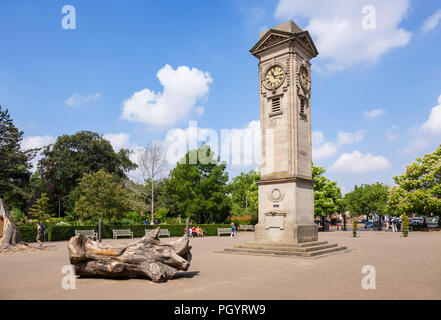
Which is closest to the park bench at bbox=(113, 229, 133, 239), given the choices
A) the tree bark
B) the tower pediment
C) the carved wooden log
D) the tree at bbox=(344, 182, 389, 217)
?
the tree bark

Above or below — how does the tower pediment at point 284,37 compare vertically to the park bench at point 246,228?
above

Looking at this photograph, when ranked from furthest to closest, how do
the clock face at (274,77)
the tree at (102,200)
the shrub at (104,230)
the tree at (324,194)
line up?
the tree at (324,194), the tree at (102,200), the shrub at (104,230), the clock face at (274,77)

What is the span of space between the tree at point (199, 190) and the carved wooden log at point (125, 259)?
3978 centimetres

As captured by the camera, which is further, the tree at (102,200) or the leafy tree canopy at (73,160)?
the leafy tree canopy at (73,160)

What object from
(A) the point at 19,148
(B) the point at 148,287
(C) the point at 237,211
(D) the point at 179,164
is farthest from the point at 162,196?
(B) the point at 148,287

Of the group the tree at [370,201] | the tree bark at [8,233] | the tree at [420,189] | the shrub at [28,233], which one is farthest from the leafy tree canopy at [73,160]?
the tree at [370,201]

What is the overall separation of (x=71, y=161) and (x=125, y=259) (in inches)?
2152

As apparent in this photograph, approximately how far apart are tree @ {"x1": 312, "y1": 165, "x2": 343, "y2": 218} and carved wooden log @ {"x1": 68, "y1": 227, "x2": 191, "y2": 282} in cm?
3786

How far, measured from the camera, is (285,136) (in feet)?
62.1

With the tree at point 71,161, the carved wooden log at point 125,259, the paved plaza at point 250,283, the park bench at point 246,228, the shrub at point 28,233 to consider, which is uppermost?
the tree at point 71,161

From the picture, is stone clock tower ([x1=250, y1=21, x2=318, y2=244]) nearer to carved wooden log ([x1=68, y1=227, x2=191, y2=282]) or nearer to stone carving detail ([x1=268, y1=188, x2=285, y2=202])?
stone carving detail ([x1=268, y1=188, x2=285, y2=202])

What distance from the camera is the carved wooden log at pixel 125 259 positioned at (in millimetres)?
9719

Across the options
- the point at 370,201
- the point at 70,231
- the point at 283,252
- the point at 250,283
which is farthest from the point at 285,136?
the point at 370,201

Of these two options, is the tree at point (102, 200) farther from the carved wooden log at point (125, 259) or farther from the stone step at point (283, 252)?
the carved wooden log at point (125, 259)
